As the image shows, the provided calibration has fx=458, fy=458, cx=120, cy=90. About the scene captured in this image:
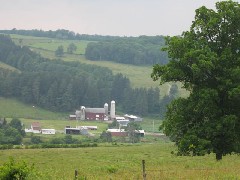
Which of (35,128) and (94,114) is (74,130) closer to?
(35,128)

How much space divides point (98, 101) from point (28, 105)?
3107 cm

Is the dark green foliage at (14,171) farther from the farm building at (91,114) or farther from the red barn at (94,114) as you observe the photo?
the red barn at (94,114)

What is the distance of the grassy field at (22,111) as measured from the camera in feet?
541

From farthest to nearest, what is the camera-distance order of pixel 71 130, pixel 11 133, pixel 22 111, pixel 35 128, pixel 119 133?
pixel 22 111
pixel 71 130
pixel 35 128
pixel 119 133
pixel 11 133

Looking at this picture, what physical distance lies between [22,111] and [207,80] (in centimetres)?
14593

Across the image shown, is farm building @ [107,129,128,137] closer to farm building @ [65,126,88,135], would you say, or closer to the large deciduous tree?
farm building @ [65,126,88,135]

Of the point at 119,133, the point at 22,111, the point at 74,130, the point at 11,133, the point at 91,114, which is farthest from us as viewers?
the point at 91,114

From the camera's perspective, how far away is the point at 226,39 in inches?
1221

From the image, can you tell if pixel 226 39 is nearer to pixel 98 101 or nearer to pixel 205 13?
pixel 205 13

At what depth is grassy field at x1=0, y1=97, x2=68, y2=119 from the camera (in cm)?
16475

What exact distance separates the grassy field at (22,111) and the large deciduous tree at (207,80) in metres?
132

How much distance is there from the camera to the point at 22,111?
559 feet

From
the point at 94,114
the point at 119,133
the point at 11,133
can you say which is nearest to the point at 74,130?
the point at 119,133

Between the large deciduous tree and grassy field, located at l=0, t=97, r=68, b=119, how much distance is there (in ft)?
433
